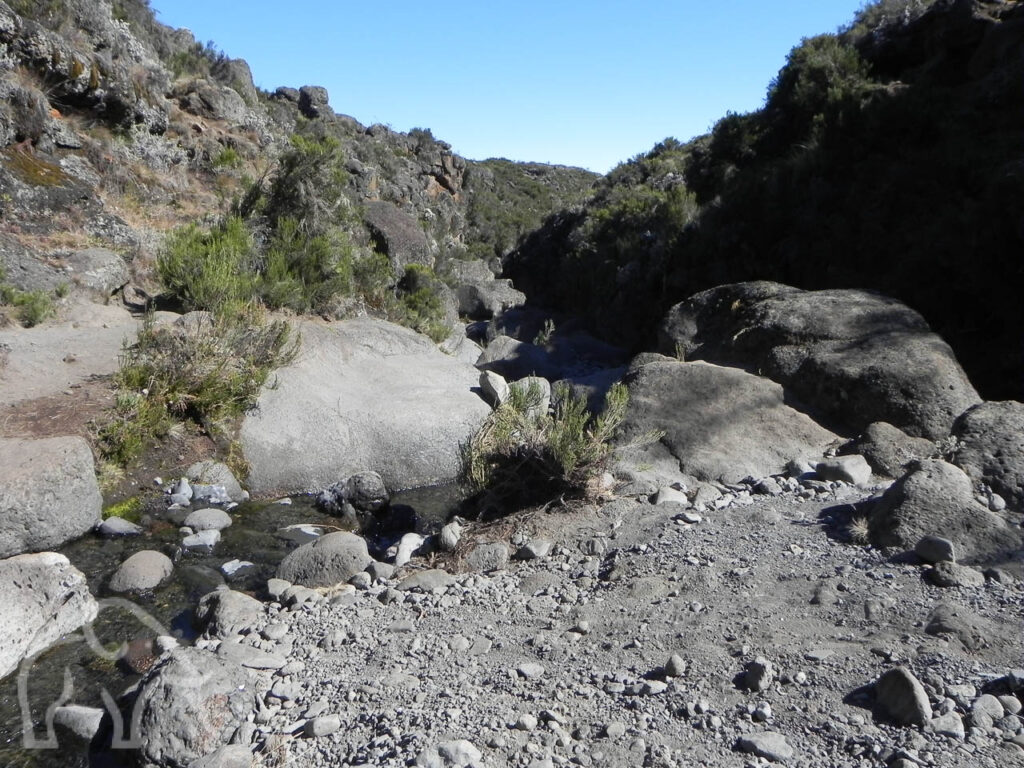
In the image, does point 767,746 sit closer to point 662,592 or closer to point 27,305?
point 662,592

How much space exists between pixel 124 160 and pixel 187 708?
1436 cm

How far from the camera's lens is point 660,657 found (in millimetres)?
3697

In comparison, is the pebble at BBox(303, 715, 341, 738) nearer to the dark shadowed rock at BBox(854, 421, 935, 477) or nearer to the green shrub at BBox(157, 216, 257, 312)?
the dark shadowed rock at BBox(854, 421, 935, 477)

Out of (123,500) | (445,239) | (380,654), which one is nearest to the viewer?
(380,654)

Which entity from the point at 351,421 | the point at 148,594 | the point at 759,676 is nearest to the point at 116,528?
the point at 148,594

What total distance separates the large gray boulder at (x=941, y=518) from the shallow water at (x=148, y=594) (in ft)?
12.0

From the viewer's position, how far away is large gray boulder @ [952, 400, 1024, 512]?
4754 millimetres

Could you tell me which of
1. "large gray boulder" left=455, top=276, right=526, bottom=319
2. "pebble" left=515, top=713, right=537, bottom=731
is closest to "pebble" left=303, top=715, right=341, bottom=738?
"pebble" left=515, top=713, right=537, bottom=731

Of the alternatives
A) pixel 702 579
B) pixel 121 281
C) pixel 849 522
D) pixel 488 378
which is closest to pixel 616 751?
pixel 702 579

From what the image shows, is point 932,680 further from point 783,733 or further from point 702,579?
point 702,579

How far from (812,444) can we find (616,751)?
420cm

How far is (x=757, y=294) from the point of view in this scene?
8.77 m

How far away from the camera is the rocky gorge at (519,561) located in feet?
10.7

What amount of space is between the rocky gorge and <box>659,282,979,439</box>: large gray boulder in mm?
29
